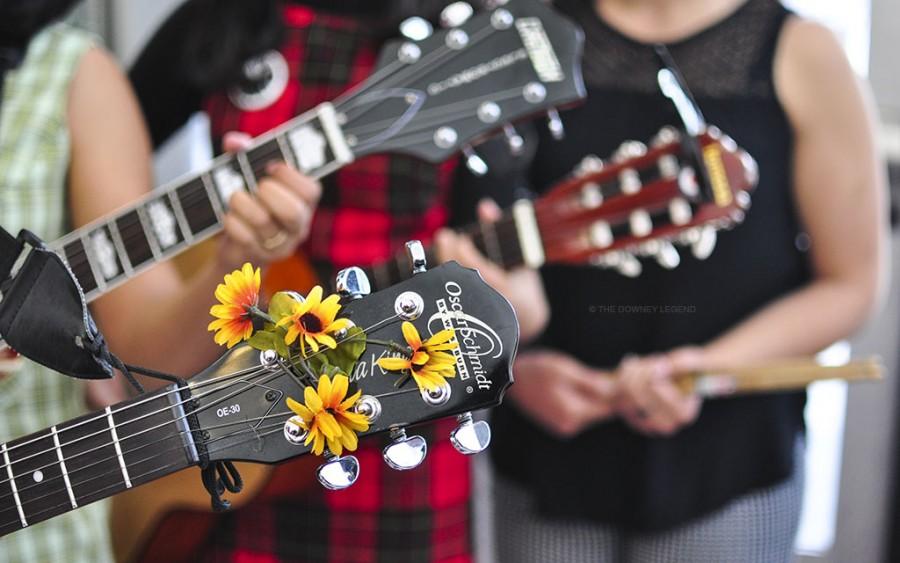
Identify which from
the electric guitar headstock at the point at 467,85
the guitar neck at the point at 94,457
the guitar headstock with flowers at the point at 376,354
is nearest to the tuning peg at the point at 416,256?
the guitar headstock with flowers at the point at 376,354

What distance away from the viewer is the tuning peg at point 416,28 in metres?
0.68

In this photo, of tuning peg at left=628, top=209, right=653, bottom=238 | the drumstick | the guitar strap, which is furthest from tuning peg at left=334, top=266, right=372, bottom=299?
the drumstick

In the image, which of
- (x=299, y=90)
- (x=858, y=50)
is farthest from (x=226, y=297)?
(x=858, y=50)

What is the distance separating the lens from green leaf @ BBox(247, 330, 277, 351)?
0.42 m

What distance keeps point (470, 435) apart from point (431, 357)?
1.4 inches

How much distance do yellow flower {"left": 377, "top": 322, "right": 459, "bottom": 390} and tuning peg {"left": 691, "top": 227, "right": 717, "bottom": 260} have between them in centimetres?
40

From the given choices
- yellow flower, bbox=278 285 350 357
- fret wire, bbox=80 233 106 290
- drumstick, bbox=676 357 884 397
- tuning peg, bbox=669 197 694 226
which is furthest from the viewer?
drumstick, bbox=676 357 884 397

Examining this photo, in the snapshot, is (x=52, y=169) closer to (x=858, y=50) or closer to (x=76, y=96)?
(x=76, y=96)

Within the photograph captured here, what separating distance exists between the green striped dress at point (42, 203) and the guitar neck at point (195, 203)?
0.06 meters

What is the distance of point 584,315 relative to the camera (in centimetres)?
87

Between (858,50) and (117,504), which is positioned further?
(858,50)

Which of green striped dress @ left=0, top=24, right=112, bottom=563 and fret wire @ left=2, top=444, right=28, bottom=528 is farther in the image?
green striped dress @ left=0, top=24, right=112, bottom=563

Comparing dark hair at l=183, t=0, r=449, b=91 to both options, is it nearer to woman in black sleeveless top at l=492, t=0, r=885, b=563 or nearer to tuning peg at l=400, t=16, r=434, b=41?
tuning peg at l=400, t=16, r=434, b=41

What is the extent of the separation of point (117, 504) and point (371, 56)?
39cm
